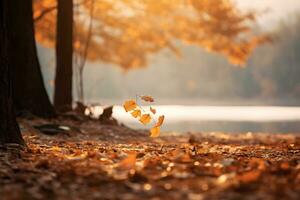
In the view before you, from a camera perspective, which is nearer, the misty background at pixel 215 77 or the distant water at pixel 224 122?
the distant water at pixel 224 122

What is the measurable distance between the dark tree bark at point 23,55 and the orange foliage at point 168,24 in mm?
5995

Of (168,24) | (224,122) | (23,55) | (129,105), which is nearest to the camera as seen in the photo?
(129,105)

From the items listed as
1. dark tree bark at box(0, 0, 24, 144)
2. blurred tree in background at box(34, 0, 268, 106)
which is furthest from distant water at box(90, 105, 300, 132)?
dark tree bark at box(0, 0, 24, 144)

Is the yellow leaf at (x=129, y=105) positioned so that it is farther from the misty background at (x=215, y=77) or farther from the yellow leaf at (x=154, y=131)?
the misty background at (x=215, y=77)

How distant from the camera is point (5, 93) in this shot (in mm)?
5391

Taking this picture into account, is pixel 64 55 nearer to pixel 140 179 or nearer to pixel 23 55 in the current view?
pixel 23 55

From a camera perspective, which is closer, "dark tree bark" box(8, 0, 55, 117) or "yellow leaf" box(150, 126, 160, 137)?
"yellow leaf" box(150, 126, 160, 137)

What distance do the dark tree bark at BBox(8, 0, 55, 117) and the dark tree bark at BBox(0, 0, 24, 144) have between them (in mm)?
3757

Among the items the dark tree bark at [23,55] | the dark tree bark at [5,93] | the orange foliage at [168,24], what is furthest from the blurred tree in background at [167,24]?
the dark tree bark at [5,93]

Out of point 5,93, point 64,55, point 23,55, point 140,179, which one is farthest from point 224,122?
point 140,179

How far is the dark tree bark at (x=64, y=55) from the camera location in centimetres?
1143

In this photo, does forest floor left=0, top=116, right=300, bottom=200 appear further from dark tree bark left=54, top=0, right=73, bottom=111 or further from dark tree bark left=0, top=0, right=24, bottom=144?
dark tree bark left=54, top=0, right=73, bottom=111

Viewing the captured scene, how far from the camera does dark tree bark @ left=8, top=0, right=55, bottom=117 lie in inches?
360

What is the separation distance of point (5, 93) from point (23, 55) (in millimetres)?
3900
